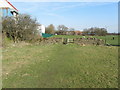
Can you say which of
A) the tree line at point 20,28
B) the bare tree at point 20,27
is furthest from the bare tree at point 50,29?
the bare tree at point 20,27

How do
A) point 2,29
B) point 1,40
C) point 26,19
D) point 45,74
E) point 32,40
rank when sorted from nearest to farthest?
1. point 45,74
2. point 1,40
3. point 2,29
4. point 26,19
5. point 32,40

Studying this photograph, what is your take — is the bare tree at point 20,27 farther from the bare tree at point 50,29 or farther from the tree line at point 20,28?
the bare tree at point 50,29

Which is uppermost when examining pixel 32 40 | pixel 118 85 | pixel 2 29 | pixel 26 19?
pixel 26 19

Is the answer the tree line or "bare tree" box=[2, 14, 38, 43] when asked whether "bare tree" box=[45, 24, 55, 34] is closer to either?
the tree line

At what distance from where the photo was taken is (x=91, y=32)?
51.9m

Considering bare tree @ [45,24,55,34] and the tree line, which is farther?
bare tree @ [45,24,55,34]

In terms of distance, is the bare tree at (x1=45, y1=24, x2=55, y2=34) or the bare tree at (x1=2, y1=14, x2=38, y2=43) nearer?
the bare tree at (x1=2, y1=14, x2=38, y2=43)

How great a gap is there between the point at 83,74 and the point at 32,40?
612 inches

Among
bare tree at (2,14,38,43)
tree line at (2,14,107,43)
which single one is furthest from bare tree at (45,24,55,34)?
bare tree at (2,14,38,43)

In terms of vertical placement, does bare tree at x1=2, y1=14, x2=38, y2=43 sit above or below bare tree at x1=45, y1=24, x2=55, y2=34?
below

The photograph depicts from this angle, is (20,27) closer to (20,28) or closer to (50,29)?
(20,28)

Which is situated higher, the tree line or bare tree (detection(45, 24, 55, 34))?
bare tree (detection(45, 24, 55, 34))

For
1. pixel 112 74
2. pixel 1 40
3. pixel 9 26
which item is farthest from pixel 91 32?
pixel 112 74

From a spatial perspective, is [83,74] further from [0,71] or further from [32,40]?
[32,40]
